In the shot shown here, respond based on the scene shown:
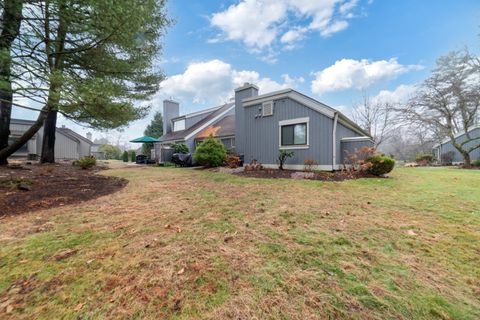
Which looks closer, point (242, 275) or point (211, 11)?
point (242, 275)

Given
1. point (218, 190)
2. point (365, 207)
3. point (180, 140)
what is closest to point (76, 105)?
point (218, 190)

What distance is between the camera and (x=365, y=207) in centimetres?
416

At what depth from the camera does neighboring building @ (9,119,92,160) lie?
72.0 feet

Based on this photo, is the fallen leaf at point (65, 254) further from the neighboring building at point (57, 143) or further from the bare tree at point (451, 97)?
the neighboring building at point (57, 143)

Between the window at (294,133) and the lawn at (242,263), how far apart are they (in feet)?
20.4

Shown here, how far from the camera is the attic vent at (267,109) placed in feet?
35.9

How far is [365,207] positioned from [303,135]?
622cm

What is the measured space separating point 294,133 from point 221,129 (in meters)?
7.40

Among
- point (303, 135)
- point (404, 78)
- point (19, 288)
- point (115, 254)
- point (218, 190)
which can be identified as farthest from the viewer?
point (404, 78)

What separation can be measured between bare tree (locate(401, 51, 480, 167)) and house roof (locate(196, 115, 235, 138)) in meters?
15.5

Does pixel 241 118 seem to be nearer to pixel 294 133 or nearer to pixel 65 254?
pixel 294 133

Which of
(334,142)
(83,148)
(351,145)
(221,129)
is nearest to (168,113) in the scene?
(221,129)

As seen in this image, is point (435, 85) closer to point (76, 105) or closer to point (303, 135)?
point (303, 135)

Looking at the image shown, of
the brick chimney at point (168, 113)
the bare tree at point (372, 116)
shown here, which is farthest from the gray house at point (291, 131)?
the bare tree at point (372, 116)
